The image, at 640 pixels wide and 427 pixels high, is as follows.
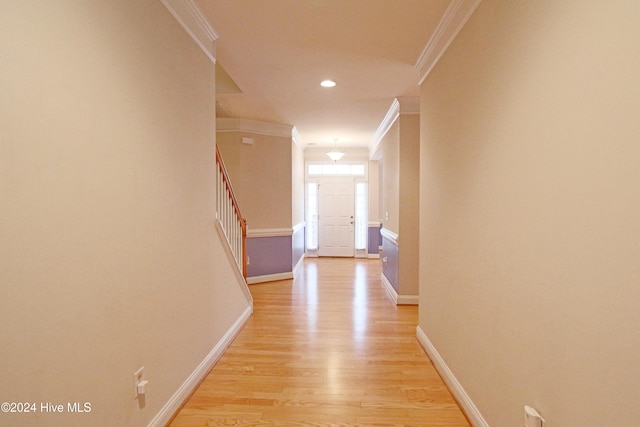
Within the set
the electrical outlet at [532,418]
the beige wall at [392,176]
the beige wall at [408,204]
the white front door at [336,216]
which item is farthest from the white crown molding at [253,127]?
the electrical outlet at [532,418]

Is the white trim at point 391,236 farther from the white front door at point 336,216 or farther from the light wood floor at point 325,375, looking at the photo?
the white front door at point 336,216

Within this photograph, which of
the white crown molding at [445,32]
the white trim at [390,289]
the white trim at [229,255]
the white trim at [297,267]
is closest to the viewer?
the white crown molding at [445,32]

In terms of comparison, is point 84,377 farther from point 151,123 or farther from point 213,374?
point 213,374

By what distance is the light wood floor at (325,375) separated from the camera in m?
2.09

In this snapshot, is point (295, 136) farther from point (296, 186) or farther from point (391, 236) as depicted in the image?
point (391, 236)

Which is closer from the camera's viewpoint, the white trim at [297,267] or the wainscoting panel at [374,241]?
the white trim at [297,267]

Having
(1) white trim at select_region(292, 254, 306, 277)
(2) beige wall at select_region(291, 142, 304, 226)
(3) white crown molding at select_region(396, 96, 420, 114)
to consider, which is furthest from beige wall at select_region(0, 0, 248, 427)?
(1) white trim at select_region(292, 254, 306, 277)

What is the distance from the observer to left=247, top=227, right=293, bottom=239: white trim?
547 centimetres

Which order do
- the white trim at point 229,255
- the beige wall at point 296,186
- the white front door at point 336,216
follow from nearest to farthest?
the white trim at point 229,255
the beige wall at point 296,186
the white front door at point 336,216

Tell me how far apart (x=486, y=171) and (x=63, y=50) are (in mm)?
1920

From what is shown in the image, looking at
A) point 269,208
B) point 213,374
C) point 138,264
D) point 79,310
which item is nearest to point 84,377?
point 79,310

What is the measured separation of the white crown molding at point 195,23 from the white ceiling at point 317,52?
5 centimetres

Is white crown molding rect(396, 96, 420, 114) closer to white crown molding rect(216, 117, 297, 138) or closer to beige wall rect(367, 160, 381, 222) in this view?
white crown molding rect(216, 117, 297, 138)

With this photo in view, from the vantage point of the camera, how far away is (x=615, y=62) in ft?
3.24
